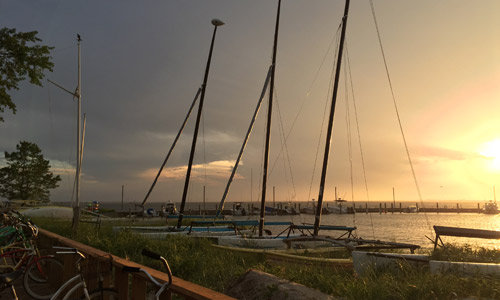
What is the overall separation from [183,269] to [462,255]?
794 centimetres

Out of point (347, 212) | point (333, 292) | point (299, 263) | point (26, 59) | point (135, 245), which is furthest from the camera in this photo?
point (347, 212)

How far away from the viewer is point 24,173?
5219cm

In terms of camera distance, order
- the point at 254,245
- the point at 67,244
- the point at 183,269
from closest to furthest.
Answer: the point at 67,244
the point at 183,269
the point at 254,245

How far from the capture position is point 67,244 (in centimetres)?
757

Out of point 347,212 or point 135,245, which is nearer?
point 135,245

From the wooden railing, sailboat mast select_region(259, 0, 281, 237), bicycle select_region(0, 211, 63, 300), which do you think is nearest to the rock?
the wooden railing

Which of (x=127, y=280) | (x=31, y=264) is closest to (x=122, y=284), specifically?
(x=127, y=280)

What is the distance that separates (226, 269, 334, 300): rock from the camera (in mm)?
5746

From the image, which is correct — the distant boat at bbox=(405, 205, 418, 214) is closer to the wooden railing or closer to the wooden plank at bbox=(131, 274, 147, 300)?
the wooden railing

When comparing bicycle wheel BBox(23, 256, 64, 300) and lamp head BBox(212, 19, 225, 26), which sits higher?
lamp head BBox(212, 19, 225, 26)

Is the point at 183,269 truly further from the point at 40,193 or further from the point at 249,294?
the point at 40,193

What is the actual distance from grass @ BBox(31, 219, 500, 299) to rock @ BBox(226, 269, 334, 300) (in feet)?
2.06

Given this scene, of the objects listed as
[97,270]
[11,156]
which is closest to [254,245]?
[97,270]

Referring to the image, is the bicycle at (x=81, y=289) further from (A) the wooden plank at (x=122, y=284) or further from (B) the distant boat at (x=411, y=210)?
(B) the distant boat at (x=411, y=210)
